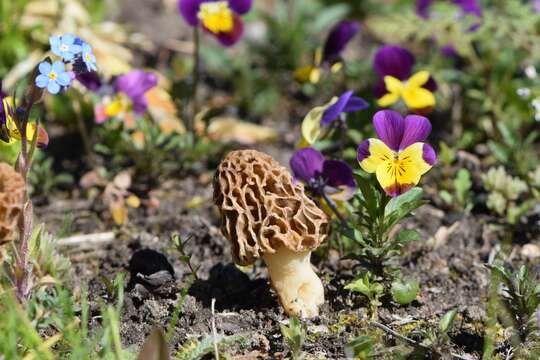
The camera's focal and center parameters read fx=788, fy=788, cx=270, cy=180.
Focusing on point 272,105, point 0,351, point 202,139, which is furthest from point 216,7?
point 0,351

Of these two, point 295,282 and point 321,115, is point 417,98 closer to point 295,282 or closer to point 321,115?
point 321,115

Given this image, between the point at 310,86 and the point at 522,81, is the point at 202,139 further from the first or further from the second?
the point at 522,81

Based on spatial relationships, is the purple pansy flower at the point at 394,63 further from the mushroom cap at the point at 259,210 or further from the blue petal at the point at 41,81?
the blue petal at the point at 41,81

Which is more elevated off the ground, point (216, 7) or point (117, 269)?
point (216, 7)

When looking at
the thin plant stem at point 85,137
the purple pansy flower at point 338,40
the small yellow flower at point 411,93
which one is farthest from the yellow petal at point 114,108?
the small yellow flower at point 411,93

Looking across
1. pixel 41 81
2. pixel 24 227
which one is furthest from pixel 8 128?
pixel 24 227

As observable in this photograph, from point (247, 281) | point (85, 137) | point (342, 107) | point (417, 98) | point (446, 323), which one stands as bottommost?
point (247, 281)
